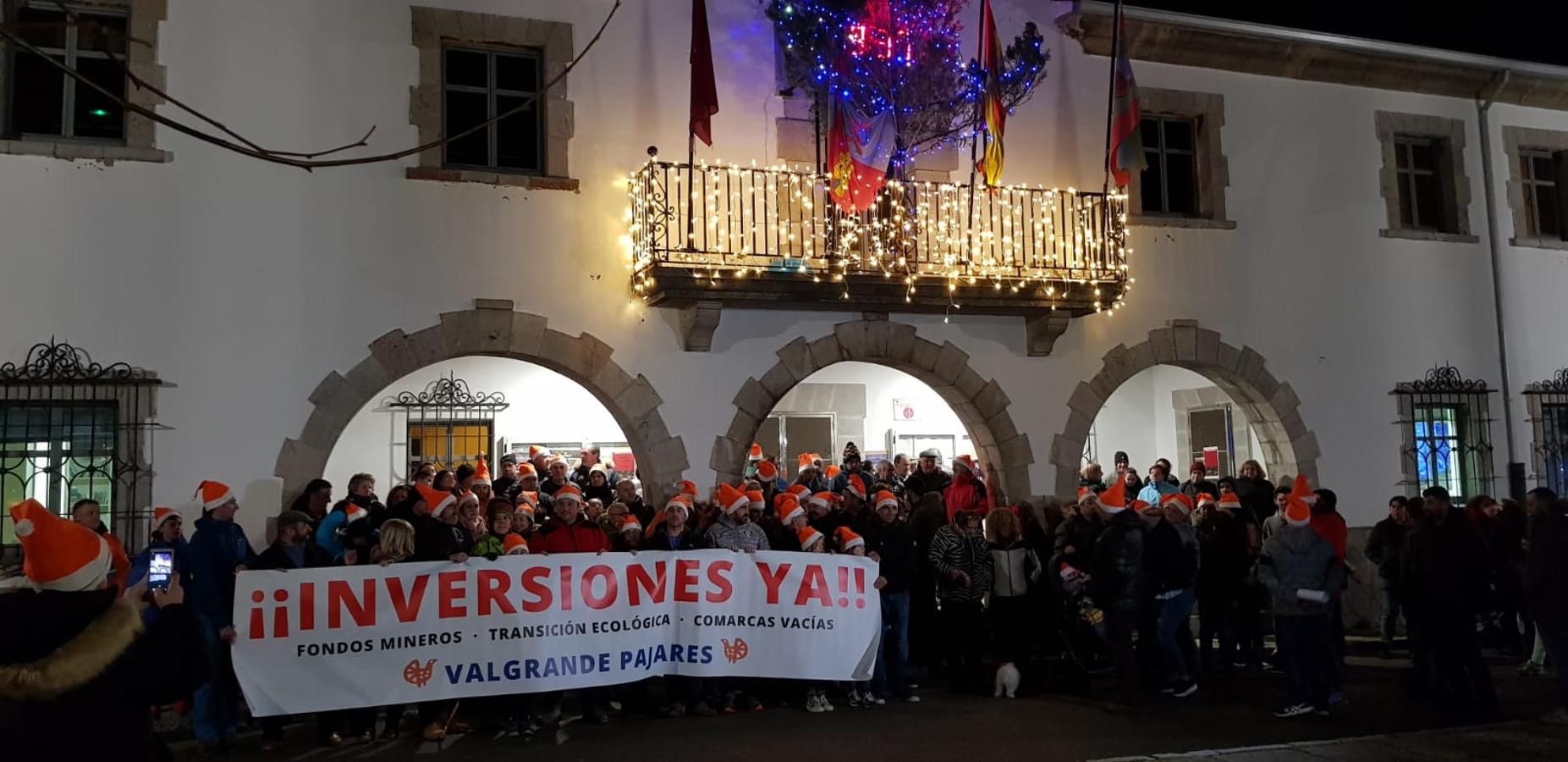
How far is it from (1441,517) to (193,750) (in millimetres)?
9204

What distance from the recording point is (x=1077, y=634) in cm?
1032

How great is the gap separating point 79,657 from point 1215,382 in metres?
13.3

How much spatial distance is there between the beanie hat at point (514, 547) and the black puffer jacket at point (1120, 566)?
4224 millimetres

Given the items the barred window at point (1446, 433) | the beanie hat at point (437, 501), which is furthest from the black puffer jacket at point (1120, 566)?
the barred window at point (1446, 433)

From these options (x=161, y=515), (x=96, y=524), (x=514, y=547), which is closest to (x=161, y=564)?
(x=96, y=524)

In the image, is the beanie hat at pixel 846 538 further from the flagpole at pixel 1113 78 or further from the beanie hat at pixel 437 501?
the flagpole at pixel 1113 78

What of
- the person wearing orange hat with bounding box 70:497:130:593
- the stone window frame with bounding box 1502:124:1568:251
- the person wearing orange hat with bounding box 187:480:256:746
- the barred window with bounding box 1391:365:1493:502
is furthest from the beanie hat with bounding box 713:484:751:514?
the stone window frame with bounding box 1502:124:1568:251

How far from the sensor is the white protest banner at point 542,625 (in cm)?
776

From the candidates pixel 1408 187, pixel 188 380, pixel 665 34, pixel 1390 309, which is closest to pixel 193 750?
pixel 188 380

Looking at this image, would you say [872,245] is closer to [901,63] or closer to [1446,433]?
[901,63]

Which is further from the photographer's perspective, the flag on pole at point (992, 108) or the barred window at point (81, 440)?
the flag on pole at point (992, 108)

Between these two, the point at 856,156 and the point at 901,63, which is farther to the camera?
the point at 901,63

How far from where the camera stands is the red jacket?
8508 millimetres

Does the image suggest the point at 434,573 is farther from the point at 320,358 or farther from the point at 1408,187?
the point at 1408,187
